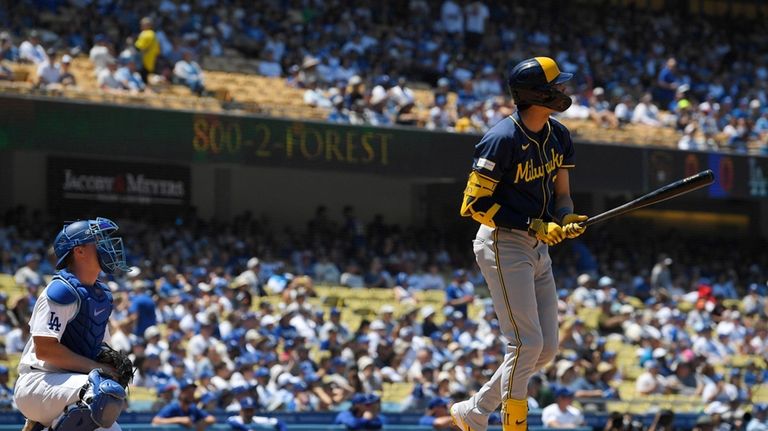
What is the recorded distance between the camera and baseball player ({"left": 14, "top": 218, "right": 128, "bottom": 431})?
631 cm

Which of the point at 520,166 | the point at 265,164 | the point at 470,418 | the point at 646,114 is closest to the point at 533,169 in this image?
the point at 520,166

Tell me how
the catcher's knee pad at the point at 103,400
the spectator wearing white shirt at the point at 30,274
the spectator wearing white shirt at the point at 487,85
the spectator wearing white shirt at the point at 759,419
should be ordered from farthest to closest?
the spectator wearing white shirt at the point at 487,85
the spectator wearing white shirt at the point at 30,274
the spectator wearing white shirt at the point at 759,419
the catcher's knee pad at the point at 103,400

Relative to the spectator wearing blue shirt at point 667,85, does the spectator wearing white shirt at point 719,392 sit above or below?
below

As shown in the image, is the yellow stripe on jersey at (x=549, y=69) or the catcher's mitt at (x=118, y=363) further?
the yellow stripe on jersey at (x=549, y=69)

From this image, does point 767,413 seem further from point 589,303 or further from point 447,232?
point 447,232

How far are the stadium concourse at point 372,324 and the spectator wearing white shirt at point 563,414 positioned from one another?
0.06 metres

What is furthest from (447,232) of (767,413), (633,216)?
(767,413)

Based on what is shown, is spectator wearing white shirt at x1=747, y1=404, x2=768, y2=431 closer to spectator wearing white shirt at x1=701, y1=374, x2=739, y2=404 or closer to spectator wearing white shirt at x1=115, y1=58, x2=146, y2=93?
spectator wearing white shirt at x1=701, y1=374, x2=739, y2=404

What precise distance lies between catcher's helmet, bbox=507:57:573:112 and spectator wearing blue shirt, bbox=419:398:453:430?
583cm

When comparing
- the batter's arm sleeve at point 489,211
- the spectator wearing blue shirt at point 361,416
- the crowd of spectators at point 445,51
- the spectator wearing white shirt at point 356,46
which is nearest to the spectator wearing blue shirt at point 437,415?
the spectator wearing blue shirt at point 361,416

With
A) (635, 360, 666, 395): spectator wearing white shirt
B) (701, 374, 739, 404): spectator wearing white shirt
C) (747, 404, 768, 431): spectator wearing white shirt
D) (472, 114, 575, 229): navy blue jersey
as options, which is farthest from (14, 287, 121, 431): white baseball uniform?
(701, 374, 739, 404): spectator wearing white shirt

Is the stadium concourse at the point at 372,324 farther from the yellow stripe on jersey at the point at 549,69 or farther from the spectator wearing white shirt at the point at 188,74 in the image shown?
the yellow stripe on jersey at the point at 549,69

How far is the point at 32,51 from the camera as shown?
19.7 metres

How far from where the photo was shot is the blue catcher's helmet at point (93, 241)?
6629 millimetres
